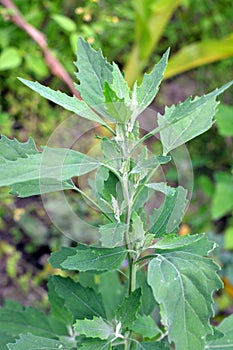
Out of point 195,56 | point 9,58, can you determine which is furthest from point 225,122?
point 9,58

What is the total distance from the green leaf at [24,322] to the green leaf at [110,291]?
0.10 metres

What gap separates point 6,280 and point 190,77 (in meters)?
1.28

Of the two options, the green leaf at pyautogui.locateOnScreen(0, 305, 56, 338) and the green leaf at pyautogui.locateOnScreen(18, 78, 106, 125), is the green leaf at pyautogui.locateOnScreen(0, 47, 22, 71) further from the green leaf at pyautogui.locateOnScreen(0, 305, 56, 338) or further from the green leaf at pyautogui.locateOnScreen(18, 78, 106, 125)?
the green leaf at pyautogui.locateOnScreen(18, 78, 106, 125)

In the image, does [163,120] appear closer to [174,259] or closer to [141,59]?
[174,259]

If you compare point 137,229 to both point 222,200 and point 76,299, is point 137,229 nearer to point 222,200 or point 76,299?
point 76,299

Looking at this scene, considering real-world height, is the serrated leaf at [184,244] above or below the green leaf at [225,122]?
below

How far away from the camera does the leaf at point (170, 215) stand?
0.62 meters

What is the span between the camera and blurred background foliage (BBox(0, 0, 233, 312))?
1.69 metres

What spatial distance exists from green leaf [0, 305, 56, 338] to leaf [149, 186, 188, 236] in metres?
0.28

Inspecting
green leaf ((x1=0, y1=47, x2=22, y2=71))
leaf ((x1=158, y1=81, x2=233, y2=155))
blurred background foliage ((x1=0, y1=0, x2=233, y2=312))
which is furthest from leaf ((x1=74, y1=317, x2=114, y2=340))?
green leaf ((x1=0, y1=47, x2=22, y2=71))

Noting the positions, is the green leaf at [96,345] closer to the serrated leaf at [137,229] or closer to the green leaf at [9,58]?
the serrated leaf at [137,229]

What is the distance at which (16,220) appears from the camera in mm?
1921

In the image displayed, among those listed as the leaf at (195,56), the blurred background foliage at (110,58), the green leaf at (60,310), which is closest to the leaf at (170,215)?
the green leaf at (60,310)

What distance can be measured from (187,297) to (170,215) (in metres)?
0.11
